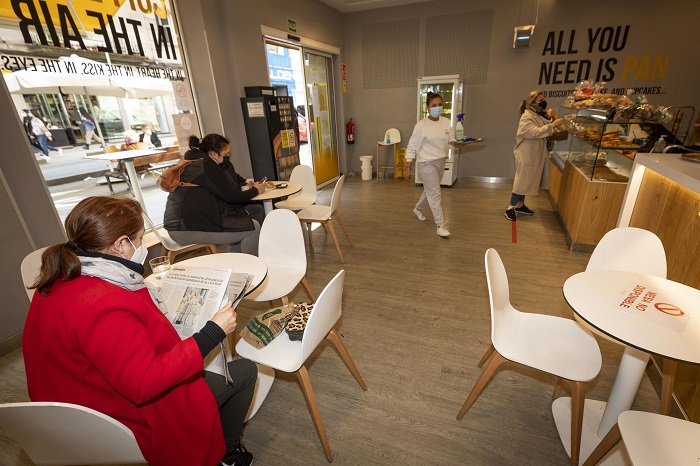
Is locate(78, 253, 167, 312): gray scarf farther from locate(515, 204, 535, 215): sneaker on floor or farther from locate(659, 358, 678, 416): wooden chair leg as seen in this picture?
locate(515, 204, 535, 215): sneaker on floor

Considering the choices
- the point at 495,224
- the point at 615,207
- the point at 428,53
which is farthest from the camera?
the point at 428,53

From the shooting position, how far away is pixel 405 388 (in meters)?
1.93

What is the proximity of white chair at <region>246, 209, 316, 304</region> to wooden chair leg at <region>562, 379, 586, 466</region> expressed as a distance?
62.3 inches

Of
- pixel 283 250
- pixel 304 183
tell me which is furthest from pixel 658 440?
pixel 304 183

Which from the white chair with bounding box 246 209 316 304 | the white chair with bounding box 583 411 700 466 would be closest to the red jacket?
the white chair with bounding box 246 209 316 304

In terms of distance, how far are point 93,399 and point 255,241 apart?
6.48ft

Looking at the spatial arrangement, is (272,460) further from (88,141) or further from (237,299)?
(88,141)

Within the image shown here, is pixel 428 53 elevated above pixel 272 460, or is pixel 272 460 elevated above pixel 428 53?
pixel 428 53

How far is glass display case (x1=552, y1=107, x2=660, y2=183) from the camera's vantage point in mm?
2982

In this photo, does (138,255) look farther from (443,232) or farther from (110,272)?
(443,232)

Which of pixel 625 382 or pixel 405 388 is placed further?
pixel 405 388

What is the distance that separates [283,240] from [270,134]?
2559 millimetres

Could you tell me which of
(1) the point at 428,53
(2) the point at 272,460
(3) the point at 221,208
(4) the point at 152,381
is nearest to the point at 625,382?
(2) the point at 272,460

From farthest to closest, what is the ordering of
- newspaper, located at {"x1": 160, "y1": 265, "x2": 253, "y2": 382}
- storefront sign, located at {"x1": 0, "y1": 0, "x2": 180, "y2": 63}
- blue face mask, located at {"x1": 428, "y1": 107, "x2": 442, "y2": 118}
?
blue face mask, located at {"x1": 428, "y1": 107, "x2": 442, "y2": 118} < storefront sign, located at {"x1": 0, "y1": 0, "x2": 180, "y2": 63} < newspaper, located at {"x1": 160, "y1": 265, "x2": 253, "y2": 382}
